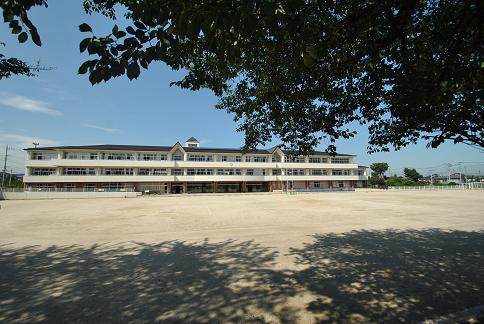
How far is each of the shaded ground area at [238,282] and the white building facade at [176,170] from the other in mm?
42661

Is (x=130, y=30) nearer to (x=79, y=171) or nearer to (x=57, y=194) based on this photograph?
(x=57, y=194)

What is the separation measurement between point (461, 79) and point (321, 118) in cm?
259

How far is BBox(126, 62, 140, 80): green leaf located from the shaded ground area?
3.71m

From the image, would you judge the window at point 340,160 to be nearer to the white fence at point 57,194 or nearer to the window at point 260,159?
the window at point 260,159

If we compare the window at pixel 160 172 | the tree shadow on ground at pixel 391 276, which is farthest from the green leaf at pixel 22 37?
the window at pixel 160 172

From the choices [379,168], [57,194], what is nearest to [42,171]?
[57,194]

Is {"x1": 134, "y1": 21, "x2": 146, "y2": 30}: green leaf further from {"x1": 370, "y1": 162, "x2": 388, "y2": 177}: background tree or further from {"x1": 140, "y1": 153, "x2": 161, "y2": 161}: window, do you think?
{"x1": 370, "y1": 162, "x2": 388, "y2": 177}: background tree

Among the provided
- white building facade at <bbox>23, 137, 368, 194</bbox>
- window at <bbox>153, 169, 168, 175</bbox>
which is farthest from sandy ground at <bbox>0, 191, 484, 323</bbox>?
window at <bbox>153, 169, 168, 175</bbox>

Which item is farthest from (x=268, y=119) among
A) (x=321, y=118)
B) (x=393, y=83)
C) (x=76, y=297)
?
(x=76, y=297)

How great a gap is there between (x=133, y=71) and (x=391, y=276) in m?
6.69

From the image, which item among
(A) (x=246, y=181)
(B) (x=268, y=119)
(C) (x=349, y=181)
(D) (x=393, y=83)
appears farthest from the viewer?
(C) (x=349, y=181)

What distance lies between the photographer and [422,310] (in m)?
4.75

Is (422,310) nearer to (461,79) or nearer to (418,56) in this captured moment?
(461,79)

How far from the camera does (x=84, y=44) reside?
2.48 meters
